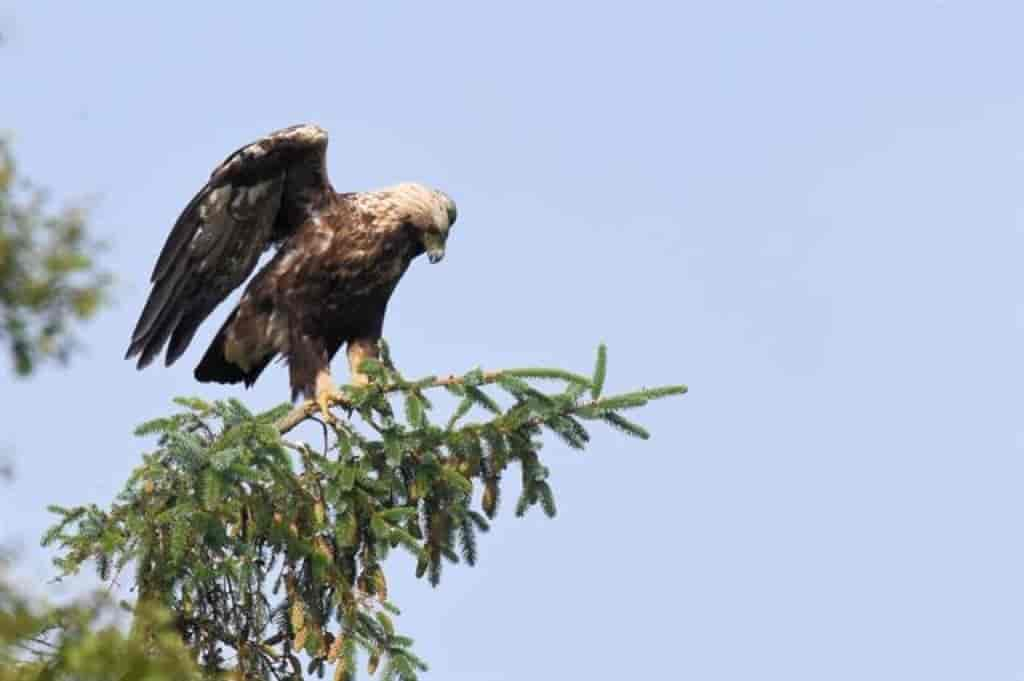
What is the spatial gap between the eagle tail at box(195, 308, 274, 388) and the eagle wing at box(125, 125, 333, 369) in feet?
0.64

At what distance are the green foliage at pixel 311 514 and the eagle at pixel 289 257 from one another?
1.99 m

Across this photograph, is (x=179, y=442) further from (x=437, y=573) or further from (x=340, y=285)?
(x=340, y=285)

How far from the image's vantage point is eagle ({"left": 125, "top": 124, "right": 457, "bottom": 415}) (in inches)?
349

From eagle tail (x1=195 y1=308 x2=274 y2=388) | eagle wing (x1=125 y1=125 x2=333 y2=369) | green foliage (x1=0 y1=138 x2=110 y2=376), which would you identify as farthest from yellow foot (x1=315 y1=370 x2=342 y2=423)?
green foliage (x1=0 y1=138 x2=110 y2=376)

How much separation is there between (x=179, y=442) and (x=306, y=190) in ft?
10.2

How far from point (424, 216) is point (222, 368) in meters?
1.28

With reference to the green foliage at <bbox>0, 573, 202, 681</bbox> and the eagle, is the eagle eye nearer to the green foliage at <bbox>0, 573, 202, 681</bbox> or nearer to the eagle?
the eagle

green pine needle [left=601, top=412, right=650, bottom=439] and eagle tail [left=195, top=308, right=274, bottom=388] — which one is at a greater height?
eagle tail [left=195, top=308, right=274, bottom=388]

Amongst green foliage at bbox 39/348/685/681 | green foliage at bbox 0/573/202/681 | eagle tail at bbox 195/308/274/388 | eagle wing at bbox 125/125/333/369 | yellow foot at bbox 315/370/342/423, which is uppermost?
eagle wing at bbox 125/125/333/369

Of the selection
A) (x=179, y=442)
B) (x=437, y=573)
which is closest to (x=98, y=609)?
(x=179, y=442)

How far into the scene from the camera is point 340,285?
8.85 meters

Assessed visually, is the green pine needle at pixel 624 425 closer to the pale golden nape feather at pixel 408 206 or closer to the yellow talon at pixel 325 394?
the yellow talon at pixel 325 394

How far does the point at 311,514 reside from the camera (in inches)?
256

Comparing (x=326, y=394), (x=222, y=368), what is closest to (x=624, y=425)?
(x=326, y=394)
